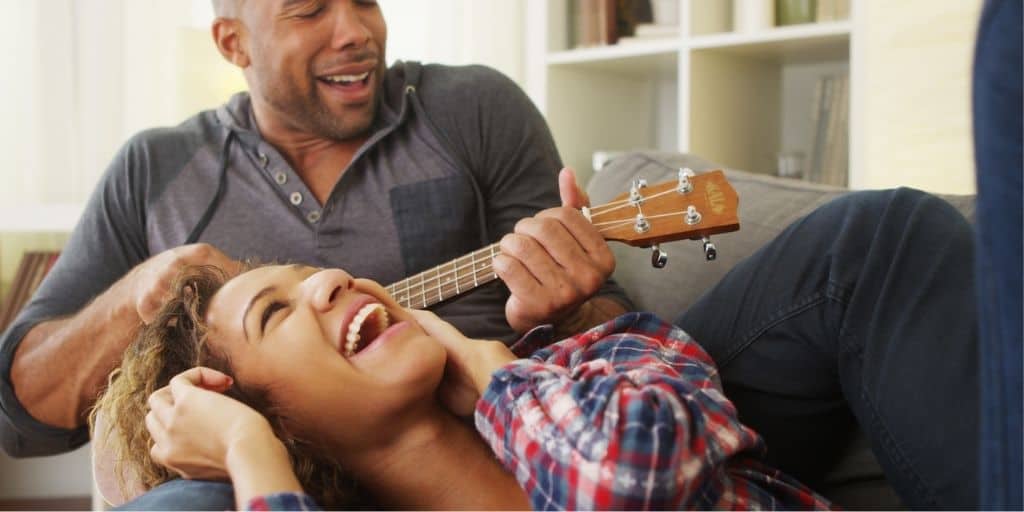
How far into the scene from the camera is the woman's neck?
0.98 metres

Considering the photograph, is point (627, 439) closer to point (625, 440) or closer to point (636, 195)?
point (625, 440)

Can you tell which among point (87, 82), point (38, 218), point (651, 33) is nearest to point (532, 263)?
point (651, 33)

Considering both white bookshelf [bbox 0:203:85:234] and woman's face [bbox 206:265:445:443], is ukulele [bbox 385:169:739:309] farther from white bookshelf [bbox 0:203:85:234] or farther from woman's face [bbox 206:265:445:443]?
white bookshelf [bbox 0:203:85:234]

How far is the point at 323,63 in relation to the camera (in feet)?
5.22

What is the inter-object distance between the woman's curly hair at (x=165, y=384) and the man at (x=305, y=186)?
0.33 meters

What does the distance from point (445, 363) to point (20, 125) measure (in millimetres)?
1907

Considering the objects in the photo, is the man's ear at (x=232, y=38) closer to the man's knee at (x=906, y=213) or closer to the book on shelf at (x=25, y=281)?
the book on shelf at (x=25, y=281)

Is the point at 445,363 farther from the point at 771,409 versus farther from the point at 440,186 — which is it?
the point at 440,186

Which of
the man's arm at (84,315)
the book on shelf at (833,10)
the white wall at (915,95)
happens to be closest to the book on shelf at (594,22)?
the book on shelf at (833,10)

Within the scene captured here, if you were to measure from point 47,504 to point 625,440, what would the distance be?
7.85ft

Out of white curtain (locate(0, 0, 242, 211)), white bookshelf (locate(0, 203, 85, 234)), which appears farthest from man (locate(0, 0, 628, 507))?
white curtain (locate(0, 0, 242, 211))

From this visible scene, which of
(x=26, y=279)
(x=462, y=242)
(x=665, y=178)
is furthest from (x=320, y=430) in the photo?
(x=26, y=279)

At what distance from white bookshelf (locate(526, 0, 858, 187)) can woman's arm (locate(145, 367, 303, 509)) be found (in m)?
1.70

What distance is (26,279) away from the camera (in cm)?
240
